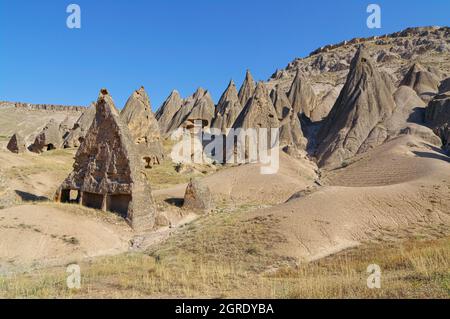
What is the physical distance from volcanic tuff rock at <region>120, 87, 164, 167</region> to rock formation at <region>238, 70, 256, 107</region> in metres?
25.2

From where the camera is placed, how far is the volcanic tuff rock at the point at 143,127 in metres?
31.5

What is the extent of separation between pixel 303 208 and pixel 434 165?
9400mm

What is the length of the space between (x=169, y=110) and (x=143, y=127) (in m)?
30.3

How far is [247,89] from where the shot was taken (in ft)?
194

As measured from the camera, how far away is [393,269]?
7.70 m

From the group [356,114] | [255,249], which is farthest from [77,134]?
[255,249]

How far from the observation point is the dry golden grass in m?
6.08

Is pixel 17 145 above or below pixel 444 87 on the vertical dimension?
below

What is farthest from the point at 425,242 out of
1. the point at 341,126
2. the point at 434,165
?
the point at 341,126

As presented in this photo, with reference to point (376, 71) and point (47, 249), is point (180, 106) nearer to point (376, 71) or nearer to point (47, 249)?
point (376, 71)

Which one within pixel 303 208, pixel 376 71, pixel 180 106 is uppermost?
pixel 180 106

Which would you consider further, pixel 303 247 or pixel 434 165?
pixel 434 165

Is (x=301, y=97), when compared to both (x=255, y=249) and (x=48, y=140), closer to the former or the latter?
(x=48, y=140)

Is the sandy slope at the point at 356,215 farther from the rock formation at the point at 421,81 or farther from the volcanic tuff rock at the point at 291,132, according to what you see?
the rock formation at the point at 421,81
